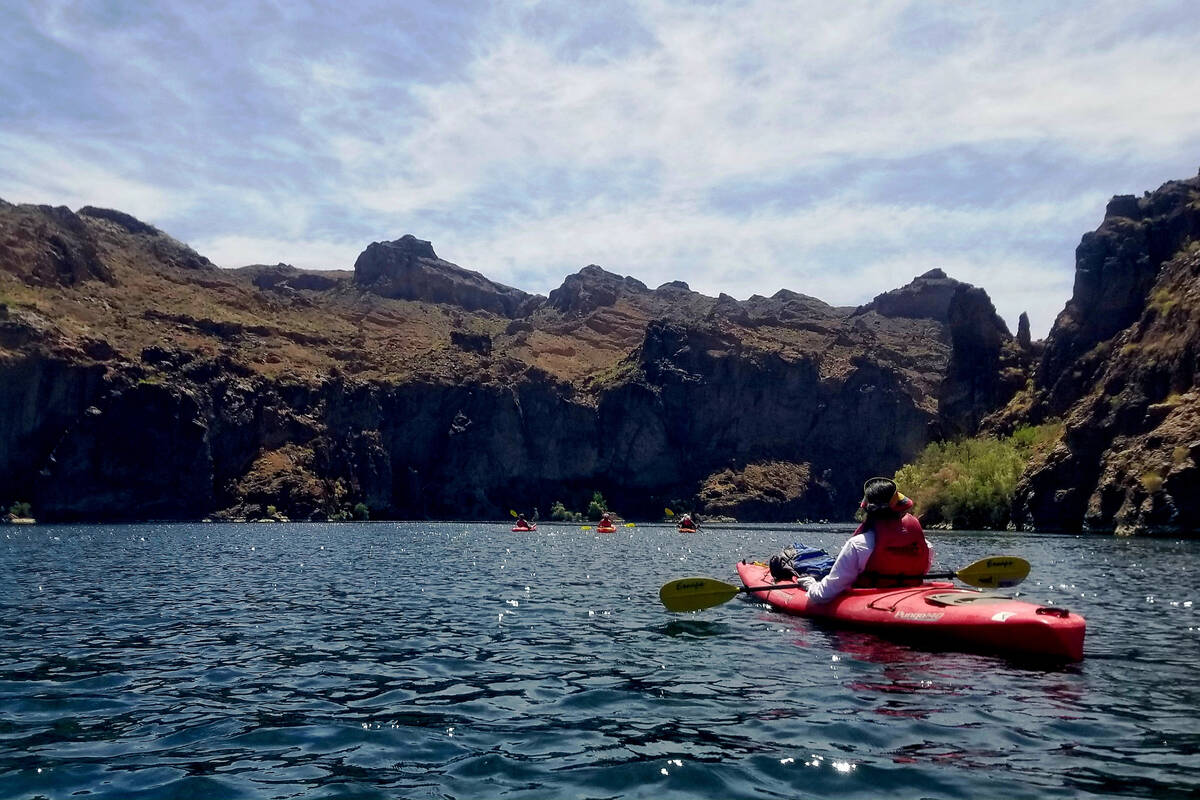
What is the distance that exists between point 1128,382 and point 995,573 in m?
77.8

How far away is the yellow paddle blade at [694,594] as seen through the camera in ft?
67.5

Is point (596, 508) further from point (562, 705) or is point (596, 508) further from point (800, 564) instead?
point (562, 705)

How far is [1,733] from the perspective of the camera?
10320mm

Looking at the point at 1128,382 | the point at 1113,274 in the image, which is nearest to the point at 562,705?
the point at 1128,382

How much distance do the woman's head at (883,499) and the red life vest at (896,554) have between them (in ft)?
1.44

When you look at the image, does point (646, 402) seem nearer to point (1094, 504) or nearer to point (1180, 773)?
point (1094, 504)

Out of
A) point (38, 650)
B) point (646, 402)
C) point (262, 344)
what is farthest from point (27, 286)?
point (38, 650)

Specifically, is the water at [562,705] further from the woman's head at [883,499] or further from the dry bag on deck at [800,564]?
the woman's head at [883,499]

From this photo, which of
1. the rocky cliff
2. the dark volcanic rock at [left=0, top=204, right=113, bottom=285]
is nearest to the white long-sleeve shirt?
the rocky cliff

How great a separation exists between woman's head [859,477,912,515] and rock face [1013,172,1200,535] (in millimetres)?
64341

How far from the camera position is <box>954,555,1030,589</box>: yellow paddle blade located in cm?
2142

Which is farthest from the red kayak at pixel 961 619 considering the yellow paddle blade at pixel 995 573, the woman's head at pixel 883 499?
the yellow paddle blade at pixel 995 573

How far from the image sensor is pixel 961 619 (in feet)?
49.9

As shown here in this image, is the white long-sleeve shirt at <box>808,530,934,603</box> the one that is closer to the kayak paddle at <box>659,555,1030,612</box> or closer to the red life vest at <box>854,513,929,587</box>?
the red life vest at <box>854,513,929,587</box>
